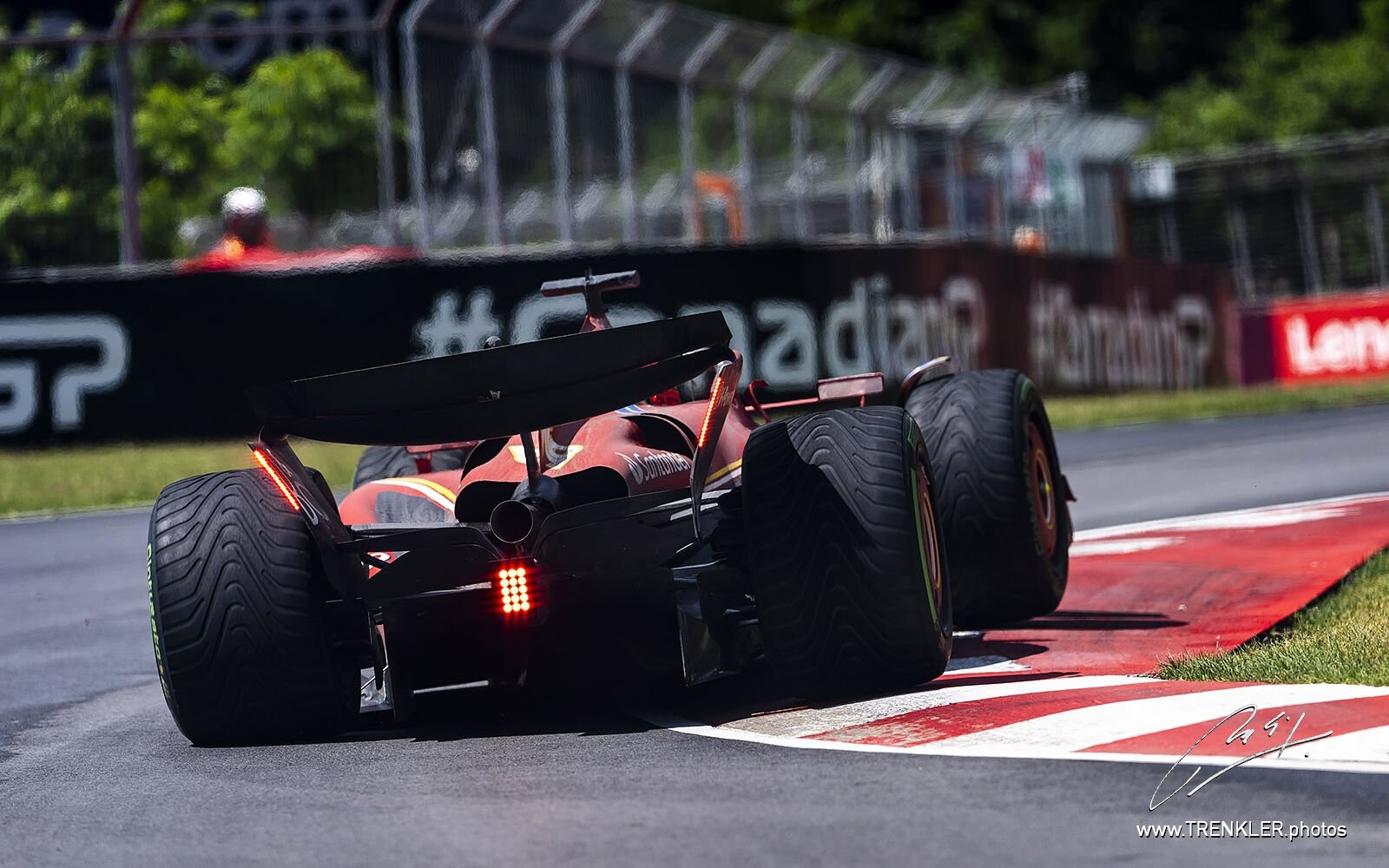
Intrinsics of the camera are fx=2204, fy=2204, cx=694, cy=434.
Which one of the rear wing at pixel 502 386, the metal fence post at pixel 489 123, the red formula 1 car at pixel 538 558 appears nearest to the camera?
the rear wing at pixel 502 386

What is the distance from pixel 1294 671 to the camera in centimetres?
562

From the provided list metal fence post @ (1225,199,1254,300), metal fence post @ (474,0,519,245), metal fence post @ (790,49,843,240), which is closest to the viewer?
metal fence post @ (474,0,519,245)

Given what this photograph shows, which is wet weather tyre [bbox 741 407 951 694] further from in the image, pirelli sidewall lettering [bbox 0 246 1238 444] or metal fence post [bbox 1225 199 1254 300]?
metal fence post [bbox 1225 199 1254 300]

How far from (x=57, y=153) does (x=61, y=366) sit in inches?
67.4

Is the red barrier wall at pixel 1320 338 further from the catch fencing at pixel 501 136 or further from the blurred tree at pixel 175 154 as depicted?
the blurred tree at pixel 175 154

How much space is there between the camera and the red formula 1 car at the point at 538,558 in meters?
5.44

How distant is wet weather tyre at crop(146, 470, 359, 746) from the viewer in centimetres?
562

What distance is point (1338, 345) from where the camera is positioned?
2784 centimetres

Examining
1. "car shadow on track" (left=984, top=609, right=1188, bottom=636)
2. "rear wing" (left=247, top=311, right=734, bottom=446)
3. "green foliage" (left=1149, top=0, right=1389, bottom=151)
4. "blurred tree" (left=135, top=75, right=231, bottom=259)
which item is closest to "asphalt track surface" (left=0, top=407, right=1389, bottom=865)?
"rear wing" (left=247, top=311, right=734, bottom=446)

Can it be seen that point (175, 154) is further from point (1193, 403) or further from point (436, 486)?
point (436, 486)

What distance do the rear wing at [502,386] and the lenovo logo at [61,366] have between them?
10177mm

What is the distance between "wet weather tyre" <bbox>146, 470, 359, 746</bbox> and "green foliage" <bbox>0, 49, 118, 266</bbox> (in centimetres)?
1051

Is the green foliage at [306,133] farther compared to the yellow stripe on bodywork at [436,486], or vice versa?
the green foliage at [306,133]

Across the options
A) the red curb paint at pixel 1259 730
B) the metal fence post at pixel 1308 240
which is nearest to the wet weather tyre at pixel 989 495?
the red curb paint at pixel 1259 730
